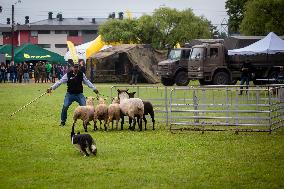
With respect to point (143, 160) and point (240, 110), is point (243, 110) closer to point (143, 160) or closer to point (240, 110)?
point (240, 110)

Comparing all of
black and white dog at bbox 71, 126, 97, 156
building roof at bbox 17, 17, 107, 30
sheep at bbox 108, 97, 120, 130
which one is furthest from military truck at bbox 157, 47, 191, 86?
building roof at bbox 17, 17, 107, 30

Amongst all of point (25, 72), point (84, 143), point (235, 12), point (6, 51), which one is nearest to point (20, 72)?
point (25, 72)

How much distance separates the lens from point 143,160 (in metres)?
13.9

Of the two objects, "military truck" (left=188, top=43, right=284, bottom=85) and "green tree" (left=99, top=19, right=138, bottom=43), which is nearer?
"military truck" (left=188, top=43, right=284, bottom=85)

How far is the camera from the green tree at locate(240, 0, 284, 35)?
197 feet

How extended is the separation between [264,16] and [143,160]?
48.6m

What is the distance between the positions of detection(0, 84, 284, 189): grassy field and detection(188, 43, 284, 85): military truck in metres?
23.9

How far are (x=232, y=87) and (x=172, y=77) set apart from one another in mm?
29910

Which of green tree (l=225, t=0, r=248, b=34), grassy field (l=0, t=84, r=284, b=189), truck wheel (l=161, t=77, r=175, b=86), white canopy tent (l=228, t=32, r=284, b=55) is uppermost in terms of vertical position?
green tree (l=225, t=0, r=248, b=34)

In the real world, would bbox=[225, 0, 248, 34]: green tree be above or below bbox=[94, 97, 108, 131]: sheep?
above

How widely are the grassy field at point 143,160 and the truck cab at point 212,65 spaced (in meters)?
23.9

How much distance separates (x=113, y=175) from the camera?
479 inches

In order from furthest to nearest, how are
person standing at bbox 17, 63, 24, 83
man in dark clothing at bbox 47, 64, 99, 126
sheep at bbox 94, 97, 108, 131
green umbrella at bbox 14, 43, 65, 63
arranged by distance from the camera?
green umbrella at bbox 14, 43, 65, 63 < person standing at bbox 17, 63, 24, 83 < man in dark clothing at bbox 47, 64, 99, 126 < sheep at bbox 94, 97, 108, 131

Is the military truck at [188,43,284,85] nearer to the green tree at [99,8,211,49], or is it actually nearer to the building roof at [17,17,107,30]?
the green tree at [99,8,211,49]
